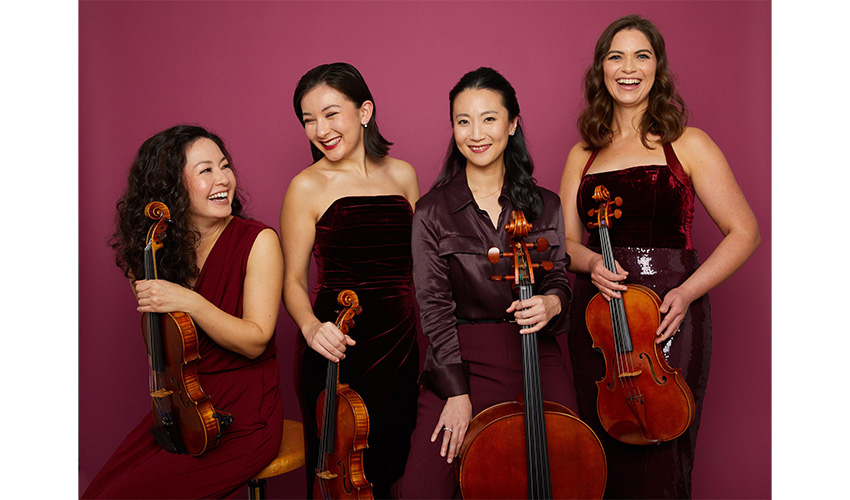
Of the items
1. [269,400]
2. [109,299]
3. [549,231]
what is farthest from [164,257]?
[109,299]

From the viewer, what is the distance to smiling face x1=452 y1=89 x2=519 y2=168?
2.20 metres

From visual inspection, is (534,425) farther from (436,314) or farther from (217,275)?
(217,275)

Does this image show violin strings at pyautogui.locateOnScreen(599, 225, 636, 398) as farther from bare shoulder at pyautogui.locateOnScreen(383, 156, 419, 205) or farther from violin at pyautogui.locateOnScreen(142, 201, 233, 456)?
violin at pyautogui.locateOnScreen(142, 201, 233, 456)

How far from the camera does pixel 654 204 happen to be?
2482mm

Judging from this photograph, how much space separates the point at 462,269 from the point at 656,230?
82cm

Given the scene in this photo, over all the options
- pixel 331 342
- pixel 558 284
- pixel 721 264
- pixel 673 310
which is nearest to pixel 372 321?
pixel 331 342

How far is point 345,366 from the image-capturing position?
2.60 meters

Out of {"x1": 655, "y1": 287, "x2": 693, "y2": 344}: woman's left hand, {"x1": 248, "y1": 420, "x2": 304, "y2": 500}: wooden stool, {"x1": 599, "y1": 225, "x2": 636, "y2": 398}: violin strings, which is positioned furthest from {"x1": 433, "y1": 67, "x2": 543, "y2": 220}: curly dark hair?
{"x1": 248, "y1": 420, "x2": 304, "y2": 500}: wooden stool

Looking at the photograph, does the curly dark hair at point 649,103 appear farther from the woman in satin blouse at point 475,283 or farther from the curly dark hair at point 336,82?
the curly dark hair at point 336,82

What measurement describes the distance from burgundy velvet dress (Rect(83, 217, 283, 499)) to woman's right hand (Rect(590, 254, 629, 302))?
120cm

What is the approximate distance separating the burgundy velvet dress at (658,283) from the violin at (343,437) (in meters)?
0.93

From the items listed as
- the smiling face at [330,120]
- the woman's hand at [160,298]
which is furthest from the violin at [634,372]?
the woman's hand at [160,298]

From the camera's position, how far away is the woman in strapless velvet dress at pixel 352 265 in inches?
101

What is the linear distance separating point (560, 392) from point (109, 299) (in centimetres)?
286
